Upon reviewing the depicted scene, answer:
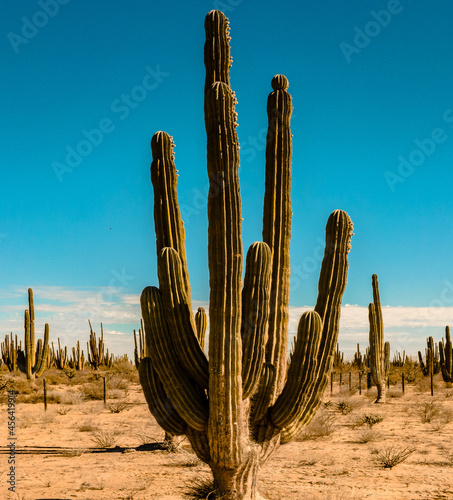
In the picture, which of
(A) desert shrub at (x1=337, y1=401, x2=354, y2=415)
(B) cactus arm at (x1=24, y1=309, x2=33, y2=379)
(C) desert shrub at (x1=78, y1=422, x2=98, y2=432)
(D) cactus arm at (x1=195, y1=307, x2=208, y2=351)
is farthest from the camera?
(B) cactus arm at (x1=24, y1=309, x2=33, y2=379)

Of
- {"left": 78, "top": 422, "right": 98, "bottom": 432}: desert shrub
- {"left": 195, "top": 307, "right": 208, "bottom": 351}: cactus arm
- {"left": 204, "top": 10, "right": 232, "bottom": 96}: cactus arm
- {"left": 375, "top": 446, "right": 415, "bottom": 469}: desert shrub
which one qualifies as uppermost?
{"left": 204, "top": 10, "right": 232, "bottom": 96}: cactus arm

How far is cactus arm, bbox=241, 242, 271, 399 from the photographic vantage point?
6766 millimetres

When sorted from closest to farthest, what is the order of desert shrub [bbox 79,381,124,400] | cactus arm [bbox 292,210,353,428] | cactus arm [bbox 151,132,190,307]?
cactus arm [bbox 292,210,353,428]
cactus arm [bbox 151,132,190,307]
desert shrub [bbox 79,381,124,400]

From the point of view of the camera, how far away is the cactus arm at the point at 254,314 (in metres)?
6.77

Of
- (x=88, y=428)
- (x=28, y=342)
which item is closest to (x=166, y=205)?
(x=88, y=428)

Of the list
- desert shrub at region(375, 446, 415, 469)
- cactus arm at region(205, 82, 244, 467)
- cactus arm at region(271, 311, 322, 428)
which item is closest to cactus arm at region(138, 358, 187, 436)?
cactus arm at region(205, 82, 244, 467)

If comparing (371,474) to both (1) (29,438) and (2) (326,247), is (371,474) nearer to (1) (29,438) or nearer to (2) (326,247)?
(2) (326,247)

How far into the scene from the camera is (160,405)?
7133mm

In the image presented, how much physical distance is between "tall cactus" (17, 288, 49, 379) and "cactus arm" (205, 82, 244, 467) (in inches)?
788

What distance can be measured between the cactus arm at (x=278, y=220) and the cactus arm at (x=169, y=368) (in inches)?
47.4

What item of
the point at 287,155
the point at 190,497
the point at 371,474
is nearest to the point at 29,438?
the point at 190,497

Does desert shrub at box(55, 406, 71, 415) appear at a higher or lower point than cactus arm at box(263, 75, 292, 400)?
lower

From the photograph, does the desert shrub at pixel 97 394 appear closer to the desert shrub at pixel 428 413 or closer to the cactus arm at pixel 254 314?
the desert shrub at pixel 428 413

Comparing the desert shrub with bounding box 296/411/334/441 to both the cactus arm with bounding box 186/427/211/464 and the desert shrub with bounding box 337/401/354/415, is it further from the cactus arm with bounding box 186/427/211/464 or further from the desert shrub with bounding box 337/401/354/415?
the cactus arm with bounding box 186/427/211/464
